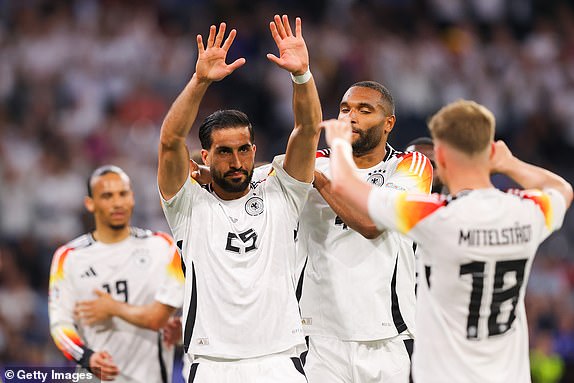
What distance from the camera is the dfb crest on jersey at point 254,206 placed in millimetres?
6398

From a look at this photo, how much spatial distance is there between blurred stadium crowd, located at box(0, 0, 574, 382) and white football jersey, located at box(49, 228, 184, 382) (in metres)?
3.68

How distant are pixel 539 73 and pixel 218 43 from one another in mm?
12506

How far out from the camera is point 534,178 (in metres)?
5.52

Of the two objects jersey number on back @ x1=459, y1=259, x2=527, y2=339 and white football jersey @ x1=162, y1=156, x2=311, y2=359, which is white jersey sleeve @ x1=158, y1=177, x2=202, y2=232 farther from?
jersey number on back @ x1=459, y1=259, x2=527, y2=339

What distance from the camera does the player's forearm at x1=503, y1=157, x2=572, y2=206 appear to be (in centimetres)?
547

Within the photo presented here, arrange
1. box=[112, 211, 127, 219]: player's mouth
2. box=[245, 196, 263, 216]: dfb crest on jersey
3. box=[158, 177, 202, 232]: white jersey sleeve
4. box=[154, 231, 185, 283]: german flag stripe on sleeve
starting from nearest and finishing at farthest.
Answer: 1. box=[158, 177, 202, 232]: white jersey sleeve
2. box=[245, 196, 263, 216]: dfb crest on jersey
3. box=[154, 231, 185, 283]: german flag stripe on sleeve
4. box=[112, 211, 127, 219]: player's mouth

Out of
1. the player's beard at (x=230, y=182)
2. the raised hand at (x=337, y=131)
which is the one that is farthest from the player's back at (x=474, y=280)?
the player's beard at (x=230, y=182)

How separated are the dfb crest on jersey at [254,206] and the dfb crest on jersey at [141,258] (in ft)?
8.66

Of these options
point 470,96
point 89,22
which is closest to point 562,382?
point 470,96

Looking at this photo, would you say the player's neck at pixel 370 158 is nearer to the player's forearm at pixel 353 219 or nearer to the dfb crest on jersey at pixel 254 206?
the player's forearm at pixel 353 219

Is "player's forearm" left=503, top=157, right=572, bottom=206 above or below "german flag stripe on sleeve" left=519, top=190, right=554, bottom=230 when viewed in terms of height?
above

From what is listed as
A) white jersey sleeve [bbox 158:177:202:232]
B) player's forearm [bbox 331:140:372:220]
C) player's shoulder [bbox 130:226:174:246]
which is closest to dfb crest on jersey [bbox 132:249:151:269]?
player's shoulder [bbox 130:226:174:246]

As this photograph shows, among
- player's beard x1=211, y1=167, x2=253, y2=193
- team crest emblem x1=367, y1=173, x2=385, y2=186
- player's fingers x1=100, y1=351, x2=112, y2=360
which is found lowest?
player's fingers x1=100, y1=351, x2=112, y2=360

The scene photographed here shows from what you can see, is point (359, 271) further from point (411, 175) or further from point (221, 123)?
point (221, 123)
